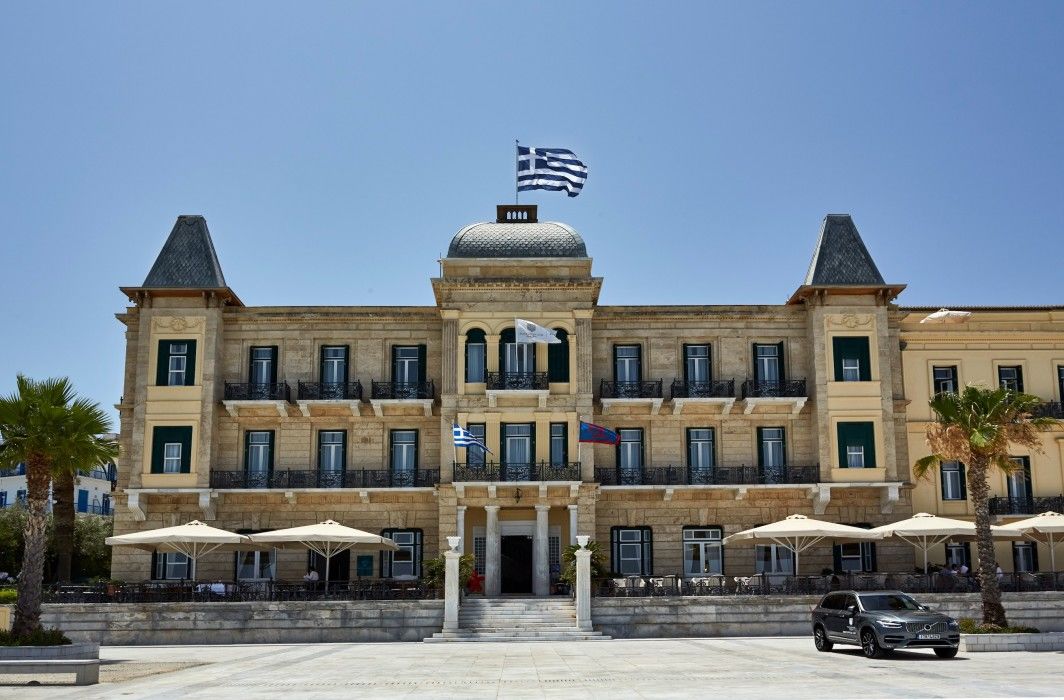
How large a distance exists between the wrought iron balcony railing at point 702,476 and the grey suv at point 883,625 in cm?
1480

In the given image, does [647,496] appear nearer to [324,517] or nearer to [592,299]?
[592,299]

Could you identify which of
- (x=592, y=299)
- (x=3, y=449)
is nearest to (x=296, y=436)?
(x=592, y=299)

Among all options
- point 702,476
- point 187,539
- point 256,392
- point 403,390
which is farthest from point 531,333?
point 187,539

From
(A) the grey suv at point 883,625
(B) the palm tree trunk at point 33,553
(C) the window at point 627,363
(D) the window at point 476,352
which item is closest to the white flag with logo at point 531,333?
(D) the window at point 476,352

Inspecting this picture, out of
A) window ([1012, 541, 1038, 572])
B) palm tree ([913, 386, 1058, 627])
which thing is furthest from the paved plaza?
window ([1012, 541, 1038, 572])

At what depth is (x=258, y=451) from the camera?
42.1 meters

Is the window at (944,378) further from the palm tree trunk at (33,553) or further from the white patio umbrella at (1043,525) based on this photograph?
the palm tree trunk at (33,553)

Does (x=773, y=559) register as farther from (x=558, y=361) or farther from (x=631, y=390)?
(x=558, y=361)

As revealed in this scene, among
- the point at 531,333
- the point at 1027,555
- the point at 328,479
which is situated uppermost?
the point at 531,333

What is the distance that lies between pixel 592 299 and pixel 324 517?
493 inches

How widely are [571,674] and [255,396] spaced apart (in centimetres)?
2360

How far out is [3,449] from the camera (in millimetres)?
27234

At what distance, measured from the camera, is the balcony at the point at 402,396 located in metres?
41.4

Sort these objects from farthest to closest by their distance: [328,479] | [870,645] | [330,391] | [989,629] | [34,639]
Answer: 1. [330,391]
2. [328,479]
3. [989,629]
4. [870,645]
5. [34,639]
